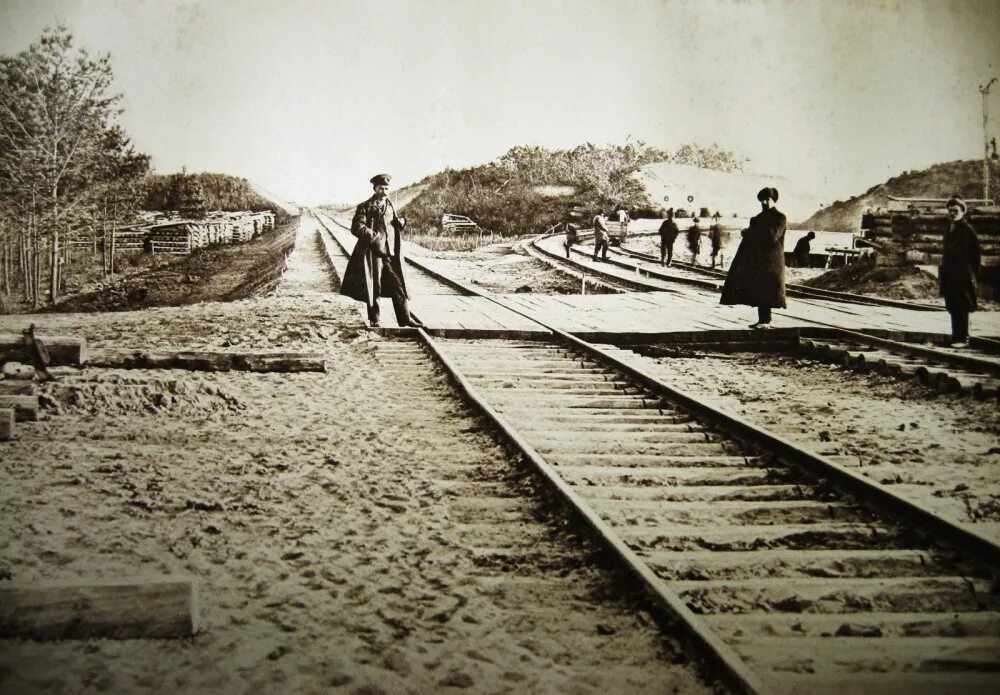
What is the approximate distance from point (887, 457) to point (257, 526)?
3.47 metres

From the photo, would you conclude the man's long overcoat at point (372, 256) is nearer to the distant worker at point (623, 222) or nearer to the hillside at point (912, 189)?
the hillside at point (912, 189)

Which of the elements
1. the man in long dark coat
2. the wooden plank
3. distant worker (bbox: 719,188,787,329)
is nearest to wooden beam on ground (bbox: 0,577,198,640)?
the wooden plank

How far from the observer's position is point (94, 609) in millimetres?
2465

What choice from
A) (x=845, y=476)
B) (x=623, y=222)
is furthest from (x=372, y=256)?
(x=623, y=222)

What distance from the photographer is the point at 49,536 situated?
3.41 m

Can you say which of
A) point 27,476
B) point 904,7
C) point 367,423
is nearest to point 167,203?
point 367,423

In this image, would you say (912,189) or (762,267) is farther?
(762,267)

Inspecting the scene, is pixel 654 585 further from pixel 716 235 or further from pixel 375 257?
pixel 716 235

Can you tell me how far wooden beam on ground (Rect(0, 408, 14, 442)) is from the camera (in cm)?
462

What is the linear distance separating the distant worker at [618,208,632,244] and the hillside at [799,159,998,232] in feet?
28.6

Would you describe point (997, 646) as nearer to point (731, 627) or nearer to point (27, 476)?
point (731, 627)

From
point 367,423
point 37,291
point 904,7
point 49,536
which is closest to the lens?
point 49,536

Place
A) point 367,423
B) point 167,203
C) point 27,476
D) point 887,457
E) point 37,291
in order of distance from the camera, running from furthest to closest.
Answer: point 167,203 < point 37,291 < point 367,423 < point 887,457 < point 27,476

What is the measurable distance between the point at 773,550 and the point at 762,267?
216 inches
